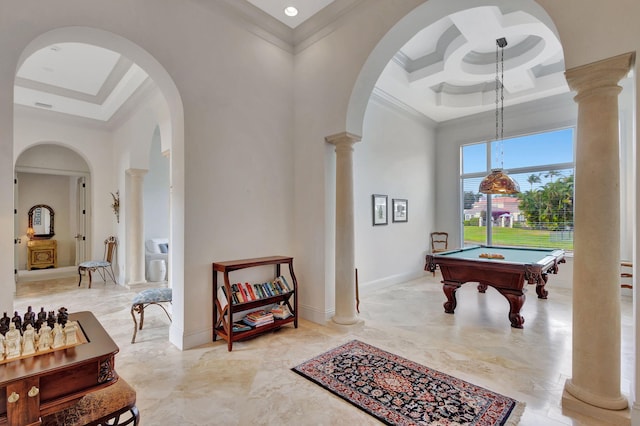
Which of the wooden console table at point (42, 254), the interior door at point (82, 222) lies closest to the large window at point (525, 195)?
the interior door at point (82, 222)

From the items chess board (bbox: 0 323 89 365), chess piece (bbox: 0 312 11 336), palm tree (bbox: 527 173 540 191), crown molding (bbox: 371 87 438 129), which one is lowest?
chess board (bbox: 0 323 89 365)

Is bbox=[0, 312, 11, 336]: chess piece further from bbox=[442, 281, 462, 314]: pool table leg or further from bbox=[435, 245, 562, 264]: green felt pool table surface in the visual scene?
bbox=[442, 281, 462, 314]: pool table leg

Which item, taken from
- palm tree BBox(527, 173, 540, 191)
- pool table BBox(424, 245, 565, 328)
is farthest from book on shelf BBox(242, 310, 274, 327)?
palm tree BBox(527, 173, 540, 191)

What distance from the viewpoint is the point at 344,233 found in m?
3.93

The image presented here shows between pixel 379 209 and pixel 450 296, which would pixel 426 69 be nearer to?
pixel 379 209

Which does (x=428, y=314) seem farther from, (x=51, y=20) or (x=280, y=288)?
(x=51, y=20)

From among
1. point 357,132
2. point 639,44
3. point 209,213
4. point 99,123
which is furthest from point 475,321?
point 99,123

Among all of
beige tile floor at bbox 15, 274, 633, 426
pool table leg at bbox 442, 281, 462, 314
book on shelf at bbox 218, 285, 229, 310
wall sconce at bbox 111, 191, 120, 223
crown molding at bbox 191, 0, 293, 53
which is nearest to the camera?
beige tile floor at bbox 15, 274, 633, 426

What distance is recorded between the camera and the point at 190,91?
3.37 metres

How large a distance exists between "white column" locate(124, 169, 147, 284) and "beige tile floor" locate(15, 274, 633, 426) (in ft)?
4.08

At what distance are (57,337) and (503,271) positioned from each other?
4386 millimetres

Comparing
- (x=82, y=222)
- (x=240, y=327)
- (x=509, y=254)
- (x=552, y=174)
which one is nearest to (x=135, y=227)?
(x=82, y=222)

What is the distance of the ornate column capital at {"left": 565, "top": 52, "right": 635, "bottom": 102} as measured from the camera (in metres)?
2.07

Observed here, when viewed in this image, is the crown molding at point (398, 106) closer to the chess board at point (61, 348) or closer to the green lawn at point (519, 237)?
the green lawn at point (519, 237)
